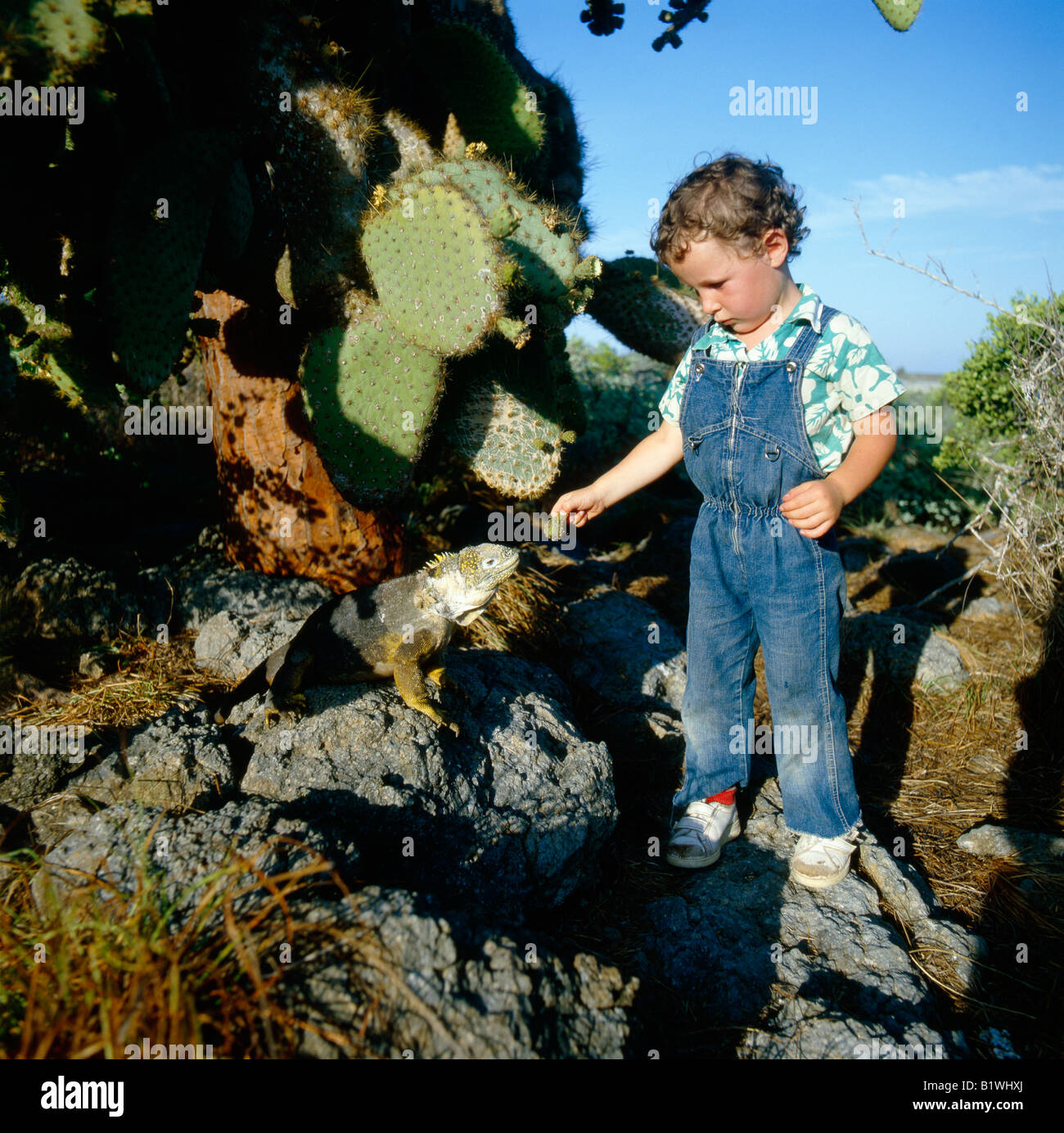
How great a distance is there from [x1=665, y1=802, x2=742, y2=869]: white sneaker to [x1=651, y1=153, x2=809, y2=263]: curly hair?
1992mm

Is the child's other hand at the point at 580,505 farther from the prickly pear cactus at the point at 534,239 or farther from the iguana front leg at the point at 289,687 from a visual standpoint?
the iguana front leg at the point at 289,687

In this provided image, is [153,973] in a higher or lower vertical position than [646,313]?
lower

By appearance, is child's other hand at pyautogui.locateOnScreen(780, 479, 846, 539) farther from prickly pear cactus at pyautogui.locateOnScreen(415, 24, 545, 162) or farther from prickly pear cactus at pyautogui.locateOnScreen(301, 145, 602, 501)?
prickly pear cactus at pyautogui.locateOnScreen(415, 24, 545, 162)

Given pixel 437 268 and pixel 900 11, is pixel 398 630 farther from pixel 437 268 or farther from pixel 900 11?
pixel 900 11

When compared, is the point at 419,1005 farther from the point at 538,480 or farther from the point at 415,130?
the point at 415,130

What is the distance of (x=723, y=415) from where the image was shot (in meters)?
2.50

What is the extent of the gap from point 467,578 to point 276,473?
62.4 inches

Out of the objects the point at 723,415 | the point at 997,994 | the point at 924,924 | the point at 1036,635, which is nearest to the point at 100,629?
the point at 723,415

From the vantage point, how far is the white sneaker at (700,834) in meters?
2.65

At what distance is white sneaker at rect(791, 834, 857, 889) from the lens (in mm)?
2492

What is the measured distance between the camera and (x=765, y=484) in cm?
244

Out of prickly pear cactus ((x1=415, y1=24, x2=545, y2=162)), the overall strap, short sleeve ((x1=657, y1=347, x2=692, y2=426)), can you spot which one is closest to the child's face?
the overall strap

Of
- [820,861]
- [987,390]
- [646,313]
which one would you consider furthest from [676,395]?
[987,390]

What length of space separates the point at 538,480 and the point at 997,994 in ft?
8.21
